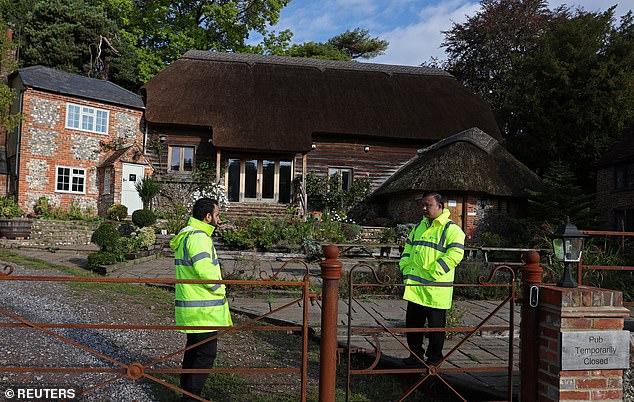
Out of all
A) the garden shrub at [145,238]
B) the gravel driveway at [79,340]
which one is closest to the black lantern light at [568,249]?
the gravel driveway at [79,340]

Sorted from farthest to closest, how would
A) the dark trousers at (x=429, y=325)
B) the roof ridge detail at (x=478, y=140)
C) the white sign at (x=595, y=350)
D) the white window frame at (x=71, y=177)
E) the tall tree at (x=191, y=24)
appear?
the tall tree at (x=191, y=24), the white window frame at (x=71, y=177), the roof ridge detail at (x=478, y=140), the dark trousers at (x=429, y=325), the white sign at (x=595, y=350)

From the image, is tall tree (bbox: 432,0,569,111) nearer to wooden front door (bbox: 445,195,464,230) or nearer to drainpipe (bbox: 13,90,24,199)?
wooden front door (bbox: 445,195,464,230)

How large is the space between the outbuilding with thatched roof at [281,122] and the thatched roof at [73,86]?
92 cm

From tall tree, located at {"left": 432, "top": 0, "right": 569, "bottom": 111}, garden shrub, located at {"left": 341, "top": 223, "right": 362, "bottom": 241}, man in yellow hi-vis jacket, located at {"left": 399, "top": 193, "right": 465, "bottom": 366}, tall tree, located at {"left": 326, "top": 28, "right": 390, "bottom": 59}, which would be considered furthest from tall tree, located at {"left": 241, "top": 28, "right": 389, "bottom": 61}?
man in yellow hi-vis jacket, located at {"left": 399, "top": 193, "right": 465, "bottom": 366}

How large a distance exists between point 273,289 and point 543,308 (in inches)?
229

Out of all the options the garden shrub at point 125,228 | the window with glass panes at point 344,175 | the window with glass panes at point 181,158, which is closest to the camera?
the garden shrub at point 125,228

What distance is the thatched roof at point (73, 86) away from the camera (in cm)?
1853

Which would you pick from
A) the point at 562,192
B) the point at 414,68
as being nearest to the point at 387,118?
the point at 414,68

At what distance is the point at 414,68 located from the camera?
82.0ft

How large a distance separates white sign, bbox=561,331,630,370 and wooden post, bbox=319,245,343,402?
1.46m

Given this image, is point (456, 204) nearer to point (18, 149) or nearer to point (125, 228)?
point (125, 228)

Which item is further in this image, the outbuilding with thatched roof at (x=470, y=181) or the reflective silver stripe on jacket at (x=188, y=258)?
the outbuilding with thatched roof at (x=470, y=181)

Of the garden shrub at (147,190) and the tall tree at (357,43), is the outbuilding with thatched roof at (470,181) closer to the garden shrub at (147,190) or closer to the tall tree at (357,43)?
the garden shrub at (147,190)

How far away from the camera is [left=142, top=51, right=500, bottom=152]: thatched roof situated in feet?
63.9
